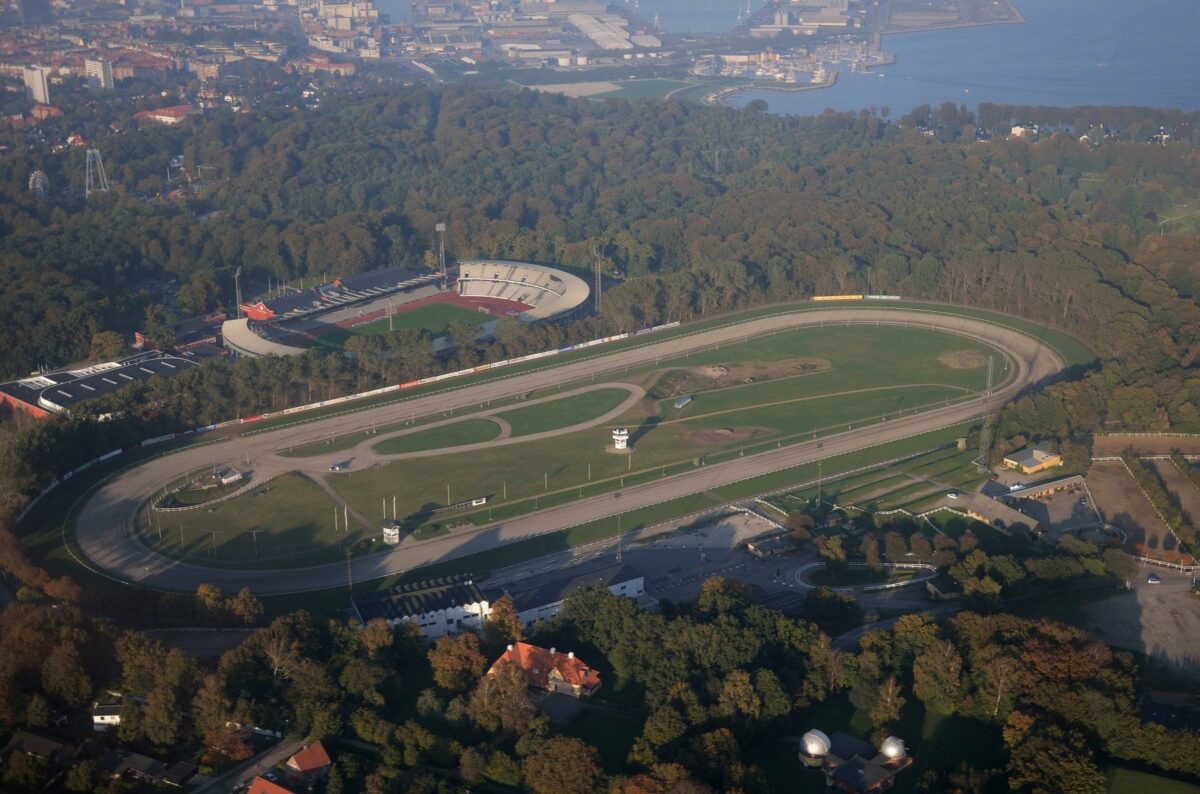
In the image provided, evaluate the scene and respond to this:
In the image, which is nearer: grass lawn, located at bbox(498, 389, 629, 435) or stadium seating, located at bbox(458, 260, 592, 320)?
grass lawn, located at bbox(498, 389, 629, 435)

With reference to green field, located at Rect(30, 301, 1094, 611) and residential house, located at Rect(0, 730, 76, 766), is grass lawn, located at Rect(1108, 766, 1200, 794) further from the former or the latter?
residential house, located at Rect(0, 730, 76, 766)

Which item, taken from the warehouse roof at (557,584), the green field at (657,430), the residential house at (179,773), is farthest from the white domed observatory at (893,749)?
the green field at (657,430)

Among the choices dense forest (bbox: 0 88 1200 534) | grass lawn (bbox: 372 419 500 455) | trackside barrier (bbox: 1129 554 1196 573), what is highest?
dense forest (bbox: 0 88 1200 534)

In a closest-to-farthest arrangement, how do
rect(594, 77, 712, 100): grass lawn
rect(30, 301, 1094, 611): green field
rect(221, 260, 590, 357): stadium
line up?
1. rect(30, 301, 1094, 611): green field
2. rect(221, 260, 590, 357): stadium
3. rect(594, 77, 712, 100): grass lawn

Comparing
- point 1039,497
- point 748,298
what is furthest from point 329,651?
point 748,298

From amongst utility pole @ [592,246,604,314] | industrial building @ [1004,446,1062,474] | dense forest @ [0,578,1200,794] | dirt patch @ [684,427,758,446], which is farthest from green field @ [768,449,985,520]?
utility pole @ [592,246,604,314]

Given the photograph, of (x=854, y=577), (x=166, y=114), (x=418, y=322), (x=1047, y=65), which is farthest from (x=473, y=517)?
(x=1047, y=65)

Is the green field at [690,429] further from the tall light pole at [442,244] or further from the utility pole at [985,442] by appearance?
the tall light pole at [442,244]
